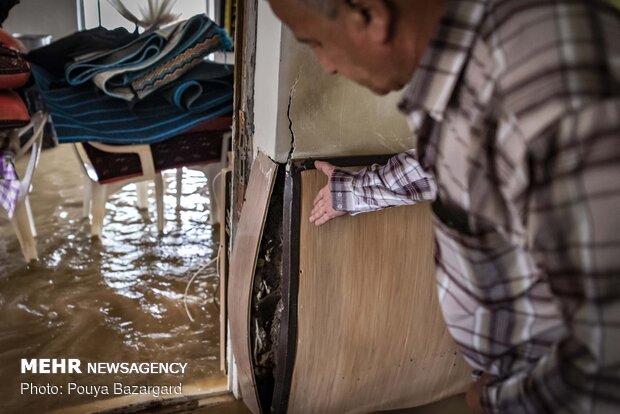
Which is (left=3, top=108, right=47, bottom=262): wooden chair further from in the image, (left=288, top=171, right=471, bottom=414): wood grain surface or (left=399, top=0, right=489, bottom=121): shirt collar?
(left=399, top=0, right=489, bottom=121): shirt collar

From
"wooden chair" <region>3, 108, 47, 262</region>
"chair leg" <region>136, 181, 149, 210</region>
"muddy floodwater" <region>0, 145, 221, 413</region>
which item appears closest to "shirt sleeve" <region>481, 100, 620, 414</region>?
"muddy floodwater" <region>0, 145, 221, 413</region>

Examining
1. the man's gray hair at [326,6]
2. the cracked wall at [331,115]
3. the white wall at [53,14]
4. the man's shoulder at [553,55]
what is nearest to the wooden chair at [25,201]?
the white wall at [53,14]

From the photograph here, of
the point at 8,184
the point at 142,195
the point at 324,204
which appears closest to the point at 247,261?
the point at 324,204

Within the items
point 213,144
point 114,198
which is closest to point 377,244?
point 213,144

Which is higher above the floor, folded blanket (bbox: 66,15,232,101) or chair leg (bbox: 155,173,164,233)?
folded blanket (bbox: 66,15,232,101)

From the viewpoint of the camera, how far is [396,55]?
0.54m

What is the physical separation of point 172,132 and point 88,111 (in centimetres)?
31

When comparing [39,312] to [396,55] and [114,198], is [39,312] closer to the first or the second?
[114,198]

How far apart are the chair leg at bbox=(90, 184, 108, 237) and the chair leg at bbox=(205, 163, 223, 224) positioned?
1.58ft

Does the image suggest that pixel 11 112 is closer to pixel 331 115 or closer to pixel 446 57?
pixel 331 115

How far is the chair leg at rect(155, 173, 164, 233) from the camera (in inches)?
97.1

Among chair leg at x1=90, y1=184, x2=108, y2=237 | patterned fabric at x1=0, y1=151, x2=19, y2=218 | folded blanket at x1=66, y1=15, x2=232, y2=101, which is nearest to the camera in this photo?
folded blanket at x1=66, y1=15, x2=232, y2=101

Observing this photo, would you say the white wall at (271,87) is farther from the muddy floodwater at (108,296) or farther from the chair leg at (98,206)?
the chair leg at (98,206)

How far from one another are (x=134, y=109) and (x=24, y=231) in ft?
2.65
